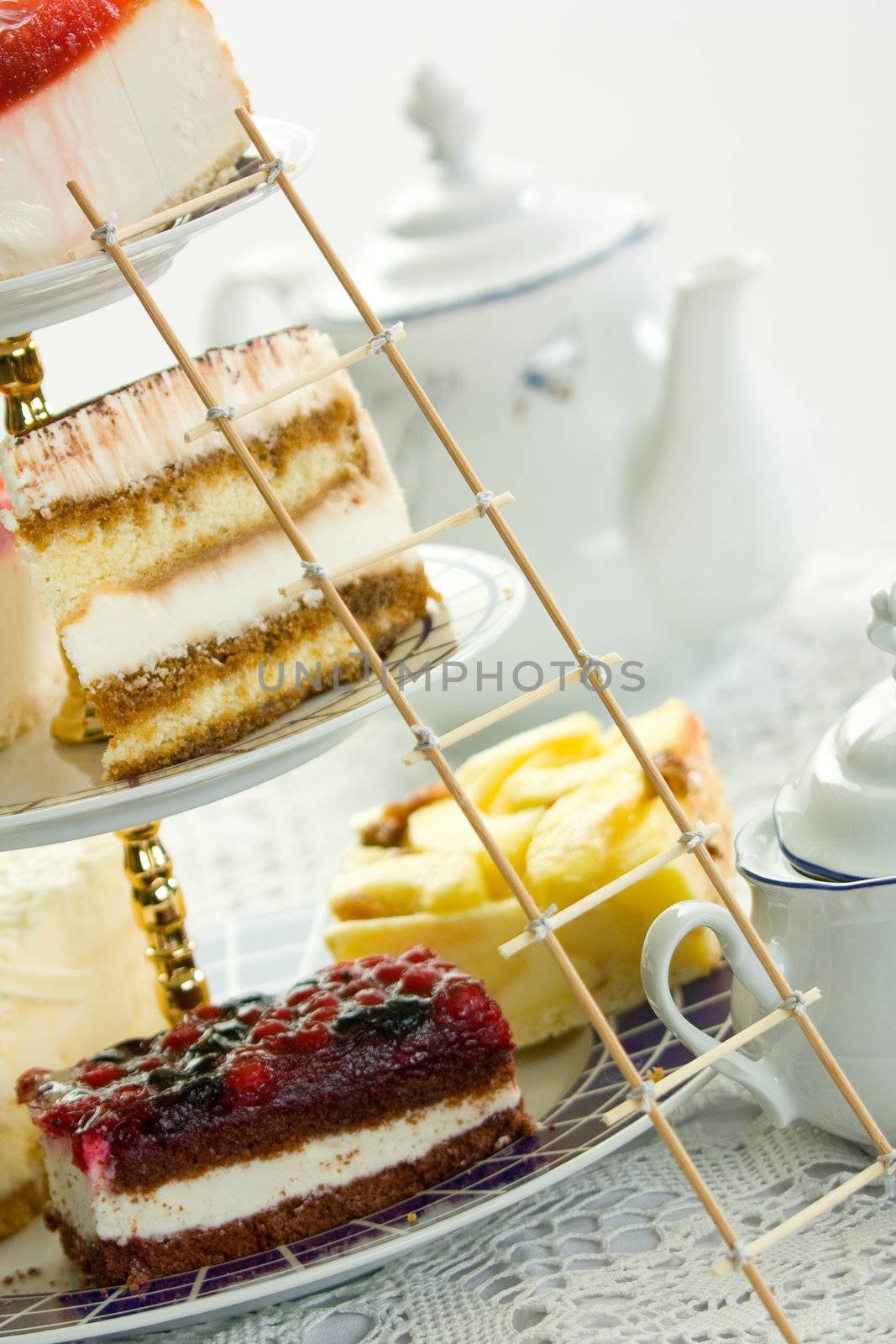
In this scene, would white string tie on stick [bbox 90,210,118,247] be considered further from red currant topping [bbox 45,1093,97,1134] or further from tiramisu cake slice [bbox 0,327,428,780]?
red currant topping [bbox 45,1093,97,1134]

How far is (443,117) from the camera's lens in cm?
158

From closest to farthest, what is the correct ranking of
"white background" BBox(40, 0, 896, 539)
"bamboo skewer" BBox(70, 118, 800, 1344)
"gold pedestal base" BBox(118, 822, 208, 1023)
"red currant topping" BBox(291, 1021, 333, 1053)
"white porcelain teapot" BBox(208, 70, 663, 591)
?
"bamboo skewer" BBox(70, 118, 800, 1344)
"red currant topping" BBox(291, 1021, 333, 1053)
"gold pedestal base" BBox(118, 822, 208, 1023)
"white porcelain teapot" BBox(208, 70, 663, 591)
"white background" BBox(40, 0, 896, 539)

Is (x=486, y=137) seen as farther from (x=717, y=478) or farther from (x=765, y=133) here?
(x=717, y=478)

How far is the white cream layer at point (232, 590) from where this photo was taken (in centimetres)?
90

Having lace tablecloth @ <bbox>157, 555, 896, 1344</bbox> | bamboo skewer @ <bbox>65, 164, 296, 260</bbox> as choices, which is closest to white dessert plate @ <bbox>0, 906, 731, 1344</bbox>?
lace tablecloth @ <bbox>157, 555, 896, 1344</bbox>

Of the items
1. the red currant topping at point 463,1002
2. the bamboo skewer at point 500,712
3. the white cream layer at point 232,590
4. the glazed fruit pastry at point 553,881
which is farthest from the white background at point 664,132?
the bamboo skewer at point 500,712

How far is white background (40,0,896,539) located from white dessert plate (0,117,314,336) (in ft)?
4.52

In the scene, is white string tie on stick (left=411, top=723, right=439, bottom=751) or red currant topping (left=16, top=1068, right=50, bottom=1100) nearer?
white string tie on stick (left=411, top=723, right=439, bottom=751)

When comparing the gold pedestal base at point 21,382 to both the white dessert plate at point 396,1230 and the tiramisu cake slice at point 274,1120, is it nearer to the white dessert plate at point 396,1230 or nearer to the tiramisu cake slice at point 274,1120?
the tiramisu cake slice at point 274,1120

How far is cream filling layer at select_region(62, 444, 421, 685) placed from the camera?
903 millimetres

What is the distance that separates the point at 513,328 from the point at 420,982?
0.75 metres

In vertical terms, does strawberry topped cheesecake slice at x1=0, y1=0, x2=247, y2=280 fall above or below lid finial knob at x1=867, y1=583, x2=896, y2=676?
above

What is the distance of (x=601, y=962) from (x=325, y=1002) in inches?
9.1

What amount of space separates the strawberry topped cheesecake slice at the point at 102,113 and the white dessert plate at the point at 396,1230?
0.59 metres
